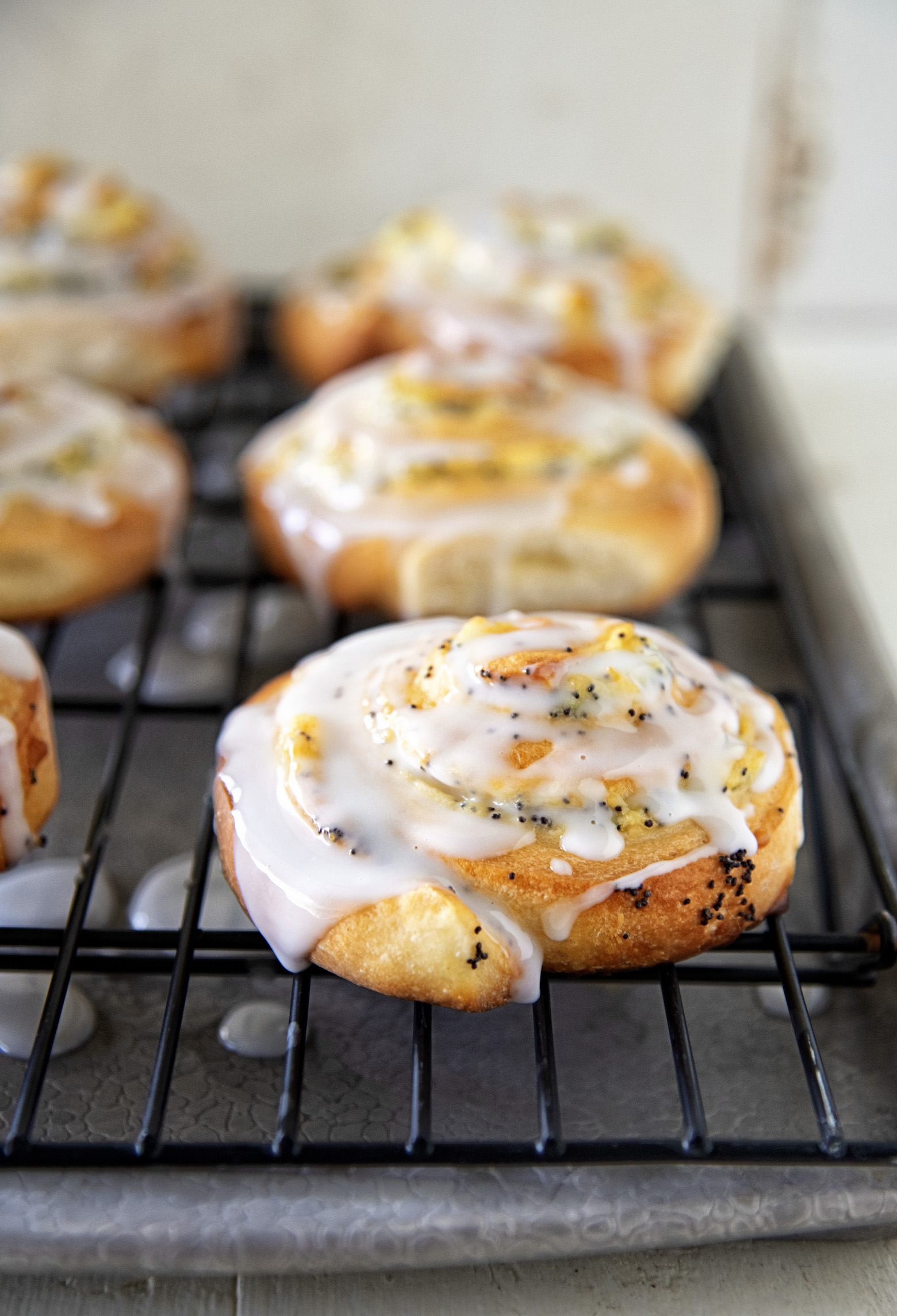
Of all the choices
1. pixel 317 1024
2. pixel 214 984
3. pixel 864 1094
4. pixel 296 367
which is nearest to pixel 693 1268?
pixel 864 1094

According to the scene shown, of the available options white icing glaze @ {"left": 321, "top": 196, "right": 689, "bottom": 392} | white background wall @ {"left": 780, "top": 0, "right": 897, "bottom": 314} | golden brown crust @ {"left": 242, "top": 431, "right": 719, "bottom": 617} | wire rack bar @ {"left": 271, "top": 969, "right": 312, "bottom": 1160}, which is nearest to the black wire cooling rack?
wire rack bar @ {"left": 271, "top": 969, "right": 312, "bottom": 1160}

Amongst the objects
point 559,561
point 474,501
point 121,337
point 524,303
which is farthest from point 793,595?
point 121,337

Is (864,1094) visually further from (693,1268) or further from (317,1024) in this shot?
(317,1024)

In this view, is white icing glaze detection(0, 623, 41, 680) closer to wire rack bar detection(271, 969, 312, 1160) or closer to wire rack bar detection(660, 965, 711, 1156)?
wire rack bar detection(271, 969, 312, 1160)

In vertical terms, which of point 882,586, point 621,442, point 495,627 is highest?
point 495,627

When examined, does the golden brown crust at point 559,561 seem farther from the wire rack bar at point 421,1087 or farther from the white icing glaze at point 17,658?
the wire rack bar at point 421,1087
